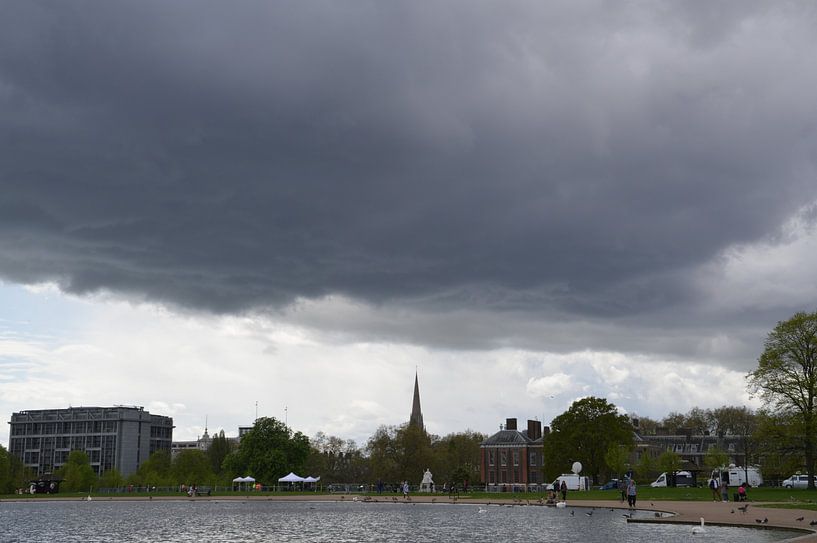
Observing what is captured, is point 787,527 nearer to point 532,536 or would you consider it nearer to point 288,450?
point 532,536

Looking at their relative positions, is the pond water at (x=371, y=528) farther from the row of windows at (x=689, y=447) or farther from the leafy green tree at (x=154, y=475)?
the row of windows at (x=689, y=447)

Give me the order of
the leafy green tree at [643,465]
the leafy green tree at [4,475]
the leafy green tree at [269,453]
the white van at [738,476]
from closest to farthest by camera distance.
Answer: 1. the white van at [738,476]
2. the leafy green tree at [643,465]
3. the leafy green tree at [269,453]
4. the leafy green tree at [4,475]

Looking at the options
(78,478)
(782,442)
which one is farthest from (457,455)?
(782,442)

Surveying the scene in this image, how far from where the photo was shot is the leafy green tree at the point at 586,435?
117 metres

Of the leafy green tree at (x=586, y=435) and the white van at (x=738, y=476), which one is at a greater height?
the leafy green tree at (x=586, y=435)

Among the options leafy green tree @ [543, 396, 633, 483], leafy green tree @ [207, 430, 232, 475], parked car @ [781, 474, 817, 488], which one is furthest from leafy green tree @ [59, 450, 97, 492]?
parked car @ [781, 474, 817, 488]

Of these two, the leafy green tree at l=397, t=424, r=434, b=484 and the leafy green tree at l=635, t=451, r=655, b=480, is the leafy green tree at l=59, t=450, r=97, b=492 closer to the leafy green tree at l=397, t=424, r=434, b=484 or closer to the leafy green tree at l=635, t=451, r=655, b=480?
the leafy green tree at l=397, t=424, r=434, b=484

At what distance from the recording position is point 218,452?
7402 inches

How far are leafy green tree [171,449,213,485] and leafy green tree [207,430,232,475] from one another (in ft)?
72.6

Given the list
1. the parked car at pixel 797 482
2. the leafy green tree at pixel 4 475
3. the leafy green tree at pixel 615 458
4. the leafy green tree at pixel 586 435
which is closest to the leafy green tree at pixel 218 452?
the leafy green tree at pixel 4 475

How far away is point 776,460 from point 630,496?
3051 centimetres

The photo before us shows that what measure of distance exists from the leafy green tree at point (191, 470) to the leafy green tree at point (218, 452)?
22.1 meters

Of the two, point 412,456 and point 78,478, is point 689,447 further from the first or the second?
point 78,478

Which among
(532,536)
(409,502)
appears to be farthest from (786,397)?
(532,536)
